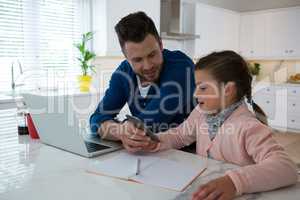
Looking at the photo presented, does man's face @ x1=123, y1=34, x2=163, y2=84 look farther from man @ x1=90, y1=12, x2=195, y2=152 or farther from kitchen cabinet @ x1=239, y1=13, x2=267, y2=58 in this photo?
kitchen cabinet @ x1=239, y1=13, x2=267, y2=58

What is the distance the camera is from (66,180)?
79 centimetres

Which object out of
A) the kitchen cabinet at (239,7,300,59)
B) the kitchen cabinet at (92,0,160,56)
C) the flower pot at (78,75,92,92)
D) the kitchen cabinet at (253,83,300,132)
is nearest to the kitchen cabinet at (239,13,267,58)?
the kitchen cabinet at (239,7,300,59)

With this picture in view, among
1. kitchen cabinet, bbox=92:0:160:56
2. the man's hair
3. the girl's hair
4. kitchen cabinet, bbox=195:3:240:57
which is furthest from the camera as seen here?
kitchen cabinet, bbox=195:3:240:57

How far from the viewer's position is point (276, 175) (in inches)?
28.6

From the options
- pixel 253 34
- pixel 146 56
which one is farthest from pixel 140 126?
pixel 253 34

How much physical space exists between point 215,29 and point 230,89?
368 centimetres

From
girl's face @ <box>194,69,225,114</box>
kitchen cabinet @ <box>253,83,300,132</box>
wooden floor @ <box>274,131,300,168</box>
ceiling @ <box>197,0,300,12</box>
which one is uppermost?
ceiling @ <box>197,0,300,12</box>

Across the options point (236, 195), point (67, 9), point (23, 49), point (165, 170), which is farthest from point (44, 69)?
point (236, 195)

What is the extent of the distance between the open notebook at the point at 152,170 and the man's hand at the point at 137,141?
0.04m

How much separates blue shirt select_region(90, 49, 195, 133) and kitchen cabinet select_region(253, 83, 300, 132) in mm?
3808

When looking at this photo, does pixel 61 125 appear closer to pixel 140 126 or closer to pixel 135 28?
pixel 140 126

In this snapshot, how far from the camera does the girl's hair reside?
3.64ft

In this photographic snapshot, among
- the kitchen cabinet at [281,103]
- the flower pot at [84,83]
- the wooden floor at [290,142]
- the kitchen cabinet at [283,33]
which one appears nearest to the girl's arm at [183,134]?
the flower pot at [84,83]

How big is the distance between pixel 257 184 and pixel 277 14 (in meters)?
4.88
